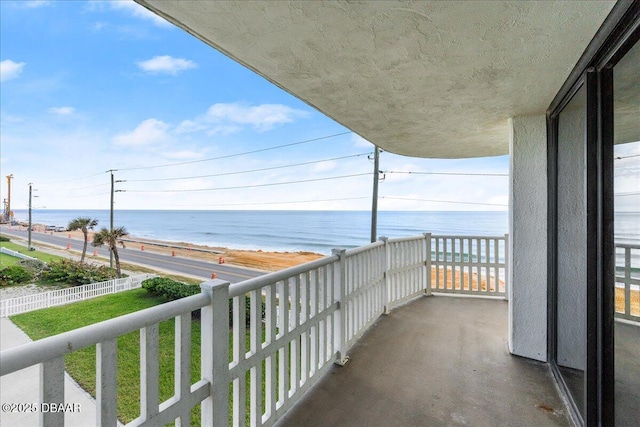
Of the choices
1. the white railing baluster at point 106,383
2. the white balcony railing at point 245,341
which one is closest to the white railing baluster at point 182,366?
the white balcony railing at point 245,341

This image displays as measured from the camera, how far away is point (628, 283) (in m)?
1.17

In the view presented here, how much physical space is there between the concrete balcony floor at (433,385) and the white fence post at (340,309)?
0.35 feet

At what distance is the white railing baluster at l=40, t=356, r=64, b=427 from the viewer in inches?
26.0

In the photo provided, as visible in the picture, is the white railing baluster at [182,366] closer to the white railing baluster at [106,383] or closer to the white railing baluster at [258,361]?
the white railing baluster at [106,383]

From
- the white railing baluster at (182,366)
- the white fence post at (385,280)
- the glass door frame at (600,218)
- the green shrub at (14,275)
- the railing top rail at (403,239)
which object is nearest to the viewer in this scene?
the white railing baluster at (182,366)

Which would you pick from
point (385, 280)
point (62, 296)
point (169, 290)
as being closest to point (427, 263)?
point (385, 280)

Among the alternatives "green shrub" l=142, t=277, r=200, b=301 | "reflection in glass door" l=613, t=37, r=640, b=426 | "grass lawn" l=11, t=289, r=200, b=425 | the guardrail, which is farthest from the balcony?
"green shrub" l=142, t=277, r=200, b=301

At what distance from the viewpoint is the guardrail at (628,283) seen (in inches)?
43.5

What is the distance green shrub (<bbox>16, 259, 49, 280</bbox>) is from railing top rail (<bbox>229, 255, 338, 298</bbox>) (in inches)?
389

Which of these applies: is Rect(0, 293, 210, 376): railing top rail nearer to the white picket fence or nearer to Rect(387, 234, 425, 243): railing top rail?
Rect(387, 234, 425, 243): railing top rail

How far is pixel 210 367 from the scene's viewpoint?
1165mm

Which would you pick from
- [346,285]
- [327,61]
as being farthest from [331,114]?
[346,285]

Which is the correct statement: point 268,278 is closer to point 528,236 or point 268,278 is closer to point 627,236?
point 627,236

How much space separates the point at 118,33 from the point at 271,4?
14.3 m
